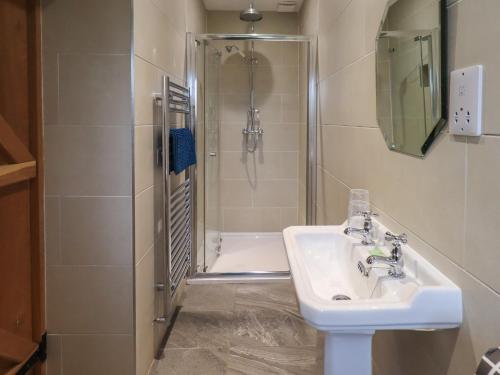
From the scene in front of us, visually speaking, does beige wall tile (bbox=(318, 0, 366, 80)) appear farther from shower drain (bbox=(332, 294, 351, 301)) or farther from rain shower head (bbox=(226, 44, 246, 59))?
rain shower head (bbox=(226, 44, 246, 59))

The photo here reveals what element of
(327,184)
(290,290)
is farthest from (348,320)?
(290,290)

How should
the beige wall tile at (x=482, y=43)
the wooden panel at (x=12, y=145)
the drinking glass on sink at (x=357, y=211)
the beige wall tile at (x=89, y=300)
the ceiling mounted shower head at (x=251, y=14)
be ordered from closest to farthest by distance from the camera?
the beige wall tile at (x=482, y=43)
the wooden panel at (x=12, y=145)
the drinking glass on sink at (x=357, y=211)
the beige wall tile at (x=89, y=300)
the ceiling mounted shower head at (x=251, y=14)

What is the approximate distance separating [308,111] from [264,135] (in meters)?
1.21

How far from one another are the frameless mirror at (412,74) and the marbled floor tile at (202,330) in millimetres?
1541

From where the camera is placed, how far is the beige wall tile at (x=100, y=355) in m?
1.91

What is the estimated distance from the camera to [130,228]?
1877 millimetres

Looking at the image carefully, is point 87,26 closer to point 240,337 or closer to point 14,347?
point 14,347

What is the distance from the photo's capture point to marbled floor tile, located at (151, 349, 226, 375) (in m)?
2.18

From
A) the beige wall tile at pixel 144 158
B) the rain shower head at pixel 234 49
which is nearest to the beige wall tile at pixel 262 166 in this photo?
the rain shower head at pixel 234 49

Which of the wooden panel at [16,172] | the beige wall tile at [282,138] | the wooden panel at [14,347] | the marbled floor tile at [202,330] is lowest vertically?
the marbled floor tile at [202,330]

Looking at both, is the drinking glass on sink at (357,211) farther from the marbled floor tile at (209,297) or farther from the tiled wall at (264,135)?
the tiled wall at (264,135)

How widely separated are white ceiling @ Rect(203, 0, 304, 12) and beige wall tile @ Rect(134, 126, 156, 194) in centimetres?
237

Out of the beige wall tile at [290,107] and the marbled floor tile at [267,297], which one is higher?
the beige wall tile at [290,107]

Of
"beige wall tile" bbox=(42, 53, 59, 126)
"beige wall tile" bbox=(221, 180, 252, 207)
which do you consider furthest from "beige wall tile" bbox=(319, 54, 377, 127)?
"beige wall tile" bbox=(221, 180, 252, 207)
